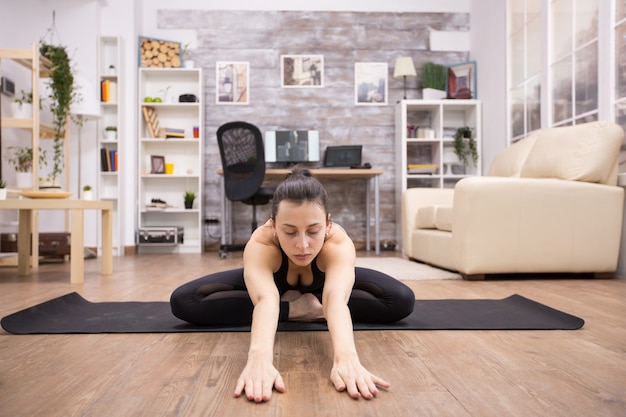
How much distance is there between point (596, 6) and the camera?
345cm

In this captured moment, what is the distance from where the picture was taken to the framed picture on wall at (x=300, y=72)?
19.6 feet

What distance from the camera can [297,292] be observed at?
1.72m

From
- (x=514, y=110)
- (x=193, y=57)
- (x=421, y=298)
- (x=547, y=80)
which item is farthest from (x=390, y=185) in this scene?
(x=421, y=298)

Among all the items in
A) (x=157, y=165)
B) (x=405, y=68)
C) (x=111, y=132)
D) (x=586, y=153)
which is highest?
(x=405, y=68)

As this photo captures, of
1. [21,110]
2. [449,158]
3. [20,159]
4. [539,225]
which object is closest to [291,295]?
[539,225]

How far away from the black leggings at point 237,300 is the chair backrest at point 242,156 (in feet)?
9.85

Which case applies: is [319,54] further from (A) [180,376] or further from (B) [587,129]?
(A) [180,376]

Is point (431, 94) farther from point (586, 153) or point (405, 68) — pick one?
point (586, 153)

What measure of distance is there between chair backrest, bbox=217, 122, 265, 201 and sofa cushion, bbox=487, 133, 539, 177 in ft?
6.51

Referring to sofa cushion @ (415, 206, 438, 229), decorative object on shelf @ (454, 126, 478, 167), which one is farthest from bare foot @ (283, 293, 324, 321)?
decorative object on shelf @ (454, 126, 478, 167)

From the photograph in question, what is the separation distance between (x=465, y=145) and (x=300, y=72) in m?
1.97

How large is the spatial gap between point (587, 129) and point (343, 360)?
8.82 feet

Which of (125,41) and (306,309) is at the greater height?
(125,41)

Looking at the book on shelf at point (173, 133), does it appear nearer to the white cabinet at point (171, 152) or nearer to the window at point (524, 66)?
the white cabinet at point (171, 152)
